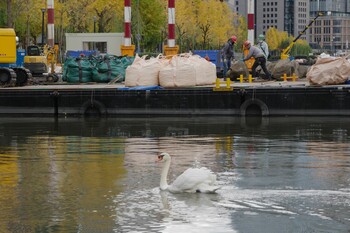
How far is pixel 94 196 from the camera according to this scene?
18000mm

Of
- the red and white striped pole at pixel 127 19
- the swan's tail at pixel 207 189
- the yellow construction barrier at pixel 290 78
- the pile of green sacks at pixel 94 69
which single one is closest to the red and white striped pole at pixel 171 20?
the red and white striped pole at pixel 127 19

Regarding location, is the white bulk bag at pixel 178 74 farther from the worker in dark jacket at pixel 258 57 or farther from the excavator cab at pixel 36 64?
the excavator cab at pixel 36 64

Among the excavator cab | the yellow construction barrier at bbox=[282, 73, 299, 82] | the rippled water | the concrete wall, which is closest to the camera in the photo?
the rippled water

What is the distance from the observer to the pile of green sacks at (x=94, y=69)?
144ft

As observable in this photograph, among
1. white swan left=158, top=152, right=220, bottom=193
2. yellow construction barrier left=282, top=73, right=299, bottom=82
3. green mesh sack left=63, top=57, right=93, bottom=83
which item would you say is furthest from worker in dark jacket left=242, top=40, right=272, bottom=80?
white swan left=158, top=152, right=220, bottom=193

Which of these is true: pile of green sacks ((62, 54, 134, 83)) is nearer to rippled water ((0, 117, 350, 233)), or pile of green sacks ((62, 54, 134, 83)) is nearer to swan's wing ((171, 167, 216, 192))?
rippled water ((0, 117, 350, 233))

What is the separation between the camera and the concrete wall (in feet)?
221

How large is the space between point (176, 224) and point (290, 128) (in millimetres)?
16794

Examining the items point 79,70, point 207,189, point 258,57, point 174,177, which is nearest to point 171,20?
point 79,70

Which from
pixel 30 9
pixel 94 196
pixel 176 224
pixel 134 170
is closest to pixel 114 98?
pixel 134 170

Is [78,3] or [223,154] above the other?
[78,3]

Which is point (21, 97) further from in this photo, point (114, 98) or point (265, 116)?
point (265, 116)

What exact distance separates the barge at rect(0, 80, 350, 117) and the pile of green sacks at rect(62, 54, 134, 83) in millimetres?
5428

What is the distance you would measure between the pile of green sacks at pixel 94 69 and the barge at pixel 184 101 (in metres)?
5.43
